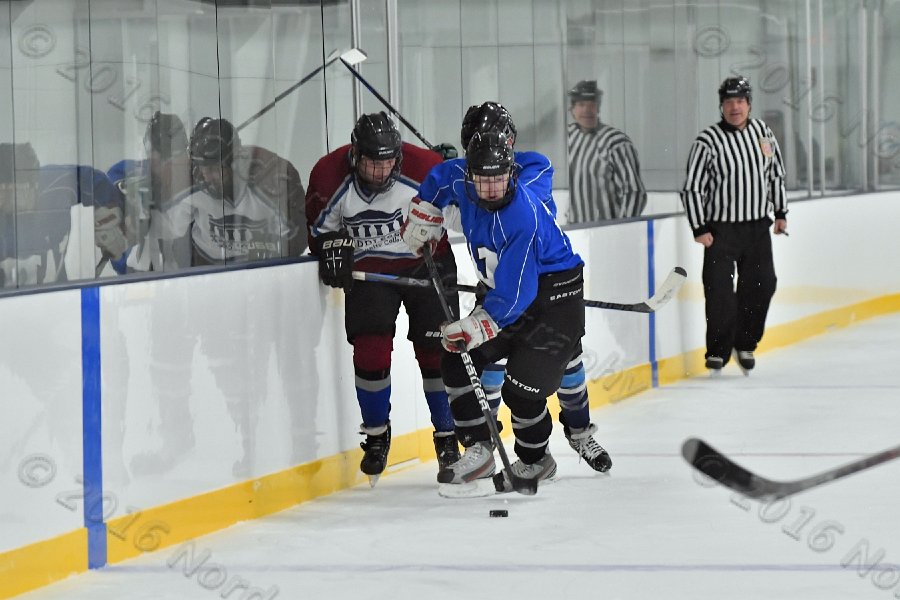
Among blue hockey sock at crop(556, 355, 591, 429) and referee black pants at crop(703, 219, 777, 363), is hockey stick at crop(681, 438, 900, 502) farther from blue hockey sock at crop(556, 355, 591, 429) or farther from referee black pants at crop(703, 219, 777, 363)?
referee black pants at crop(703, 219, 777, 363)

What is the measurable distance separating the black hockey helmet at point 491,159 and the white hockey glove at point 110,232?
0.85m

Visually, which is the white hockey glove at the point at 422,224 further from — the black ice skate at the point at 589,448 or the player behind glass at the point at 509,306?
the black ice skate at the point at 589,448

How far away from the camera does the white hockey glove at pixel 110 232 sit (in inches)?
154

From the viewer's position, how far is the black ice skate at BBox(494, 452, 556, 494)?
14.7ft

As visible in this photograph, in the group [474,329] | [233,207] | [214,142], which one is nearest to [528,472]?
[474,329]

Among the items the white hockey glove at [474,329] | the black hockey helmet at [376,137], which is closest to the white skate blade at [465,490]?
the white hockey glove at [474,329]

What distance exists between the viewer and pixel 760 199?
6.81m

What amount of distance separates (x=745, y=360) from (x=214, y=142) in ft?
10.4

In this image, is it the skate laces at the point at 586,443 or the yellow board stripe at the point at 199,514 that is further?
the skate laces at the point at 586,443

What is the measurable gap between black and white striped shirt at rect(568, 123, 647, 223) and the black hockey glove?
2.16 meters

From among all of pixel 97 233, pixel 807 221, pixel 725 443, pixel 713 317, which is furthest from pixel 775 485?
pixel 807 221

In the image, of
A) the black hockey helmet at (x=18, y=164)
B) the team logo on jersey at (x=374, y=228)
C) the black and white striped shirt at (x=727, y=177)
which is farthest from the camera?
the black and white striped shirt at (x=727, y=177)

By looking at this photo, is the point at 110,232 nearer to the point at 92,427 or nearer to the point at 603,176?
the point at 92,427

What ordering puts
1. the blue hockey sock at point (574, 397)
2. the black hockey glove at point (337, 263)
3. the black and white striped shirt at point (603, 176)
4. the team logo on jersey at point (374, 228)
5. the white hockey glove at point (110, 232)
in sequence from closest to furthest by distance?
the white hockey glove at point (110, 232) < the black hockey glove at point (337, 263) < the team logo on jersey at point (374, 228) < the blue hockey sock at point (574, 397) < the black and white striped shirt at point (603, 176)
